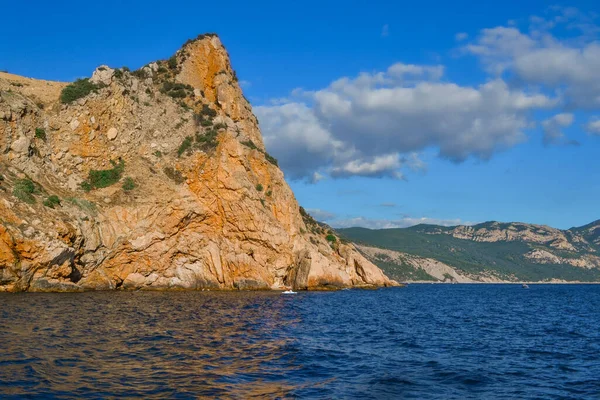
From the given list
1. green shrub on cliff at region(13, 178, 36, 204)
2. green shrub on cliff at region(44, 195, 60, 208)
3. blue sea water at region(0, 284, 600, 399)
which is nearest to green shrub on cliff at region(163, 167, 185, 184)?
green shrub on cliff at region(44, 195, 60, 208)

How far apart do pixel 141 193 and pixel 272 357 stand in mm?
47679

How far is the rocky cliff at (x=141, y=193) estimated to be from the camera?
52.0 metres

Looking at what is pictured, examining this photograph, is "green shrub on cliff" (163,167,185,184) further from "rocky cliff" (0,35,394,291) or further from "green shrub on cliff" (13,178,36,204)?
"green shrub on cliff" (13,178,36,204)

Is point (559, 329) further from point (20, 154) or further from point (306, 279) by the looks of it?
point (20, 154)

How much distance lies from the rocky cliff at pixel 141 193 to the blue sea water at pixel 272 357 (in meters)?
16.4

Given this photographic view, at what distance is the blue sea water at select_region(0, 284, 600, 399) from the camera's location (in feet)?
51.8

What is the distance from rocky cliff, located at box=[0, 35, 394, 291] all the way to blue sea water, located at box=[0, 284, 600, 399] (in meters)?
16.4

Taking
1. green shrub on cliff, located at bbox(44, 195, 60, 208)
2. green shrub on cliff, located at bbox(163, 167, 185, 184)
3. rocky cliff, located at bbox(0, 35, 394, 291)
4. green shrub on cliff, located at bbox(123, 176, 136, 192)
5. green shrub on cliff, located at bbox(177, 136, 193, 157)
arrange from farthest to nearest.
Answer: green shrub on cliff, located at bbox(177, 136, 193, 157)
green shrub on cliff, located at bbox(163, 167, 185, 184)
green shrub on cliff, located at bbox(123, 176, 136, 192)
green shrub on cliff, located at bbox(44, 195, 60, 208)
rocky cliff, located at bbox(0, 35, 394, 291)

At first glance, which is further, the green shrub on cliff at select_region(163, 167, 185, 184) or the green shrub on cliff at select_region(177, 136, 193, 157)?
the green shrub on cliff at select_region(177, 136, 193, 157)

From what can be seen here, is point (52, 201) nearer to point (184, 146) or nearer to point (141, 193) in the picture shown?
point (141, 193)

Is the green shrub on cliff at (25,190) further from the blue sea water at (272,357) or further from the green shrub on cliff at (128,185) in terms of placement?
the blue sea water at (272,357)

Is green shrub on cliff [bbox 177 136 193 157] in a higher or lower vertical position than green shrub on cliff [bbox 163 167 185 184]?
higher

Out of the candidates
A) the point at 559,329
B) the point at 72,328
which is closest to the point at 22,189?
the point at 72,328

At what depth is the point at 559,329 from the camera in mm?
36188
